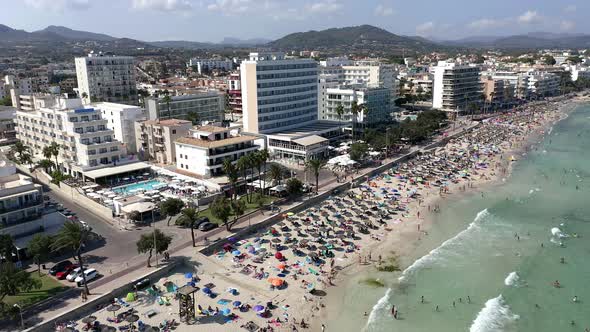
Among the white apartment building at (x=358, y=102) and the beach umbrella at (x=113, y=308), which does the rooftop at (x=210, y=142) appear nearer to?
the beach umbrella at (x=113, y=308)

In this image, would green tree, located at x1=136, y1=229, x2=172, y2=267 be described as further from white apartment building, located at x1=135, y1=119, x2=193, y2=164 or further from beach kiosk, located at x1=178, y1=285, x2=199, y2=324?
white apartment building, located at x1=135, y1=119, x2=193, y2=164

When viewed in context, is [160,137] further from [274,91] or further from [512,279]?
[512,279]

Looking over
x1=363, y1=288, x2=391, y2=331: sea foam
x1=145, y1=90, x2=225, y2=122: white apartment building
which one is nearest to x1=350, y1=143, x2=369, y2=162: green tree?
x1=363, y1=288, x2=391, y2=331: sea foam

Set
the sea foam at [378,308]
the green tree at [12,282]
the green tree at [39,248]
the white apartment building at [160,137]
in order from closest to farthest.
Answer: the green tree at [12,282], the sea foam at [378,308], the green tree at [39,248], the white apartment building at [160,137]

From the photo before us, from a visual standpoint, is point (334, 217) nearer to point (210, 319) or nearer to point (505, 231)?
point (505, 231)

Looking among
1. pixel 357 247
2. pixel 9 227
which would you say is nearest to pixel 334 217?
pixel 357 247

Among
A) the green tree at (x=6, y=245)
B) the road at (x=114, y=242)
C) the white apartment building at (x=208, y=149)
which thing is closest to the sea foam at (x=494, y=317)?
the road at (x=114, y=242)
